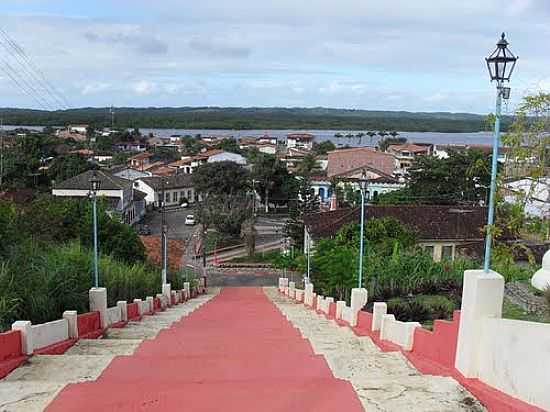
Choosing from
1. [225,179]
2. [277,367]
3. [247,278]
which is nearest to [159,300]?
[277,367]

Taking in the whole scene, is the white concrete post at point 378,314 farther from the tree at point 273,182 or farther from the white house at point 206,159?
the white house at point 206,159

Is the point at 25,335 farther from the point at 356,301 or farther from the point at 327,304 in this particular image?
the point at 327,304

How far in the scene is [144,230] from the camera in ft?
152

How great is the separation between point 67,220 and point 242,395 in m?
15.8

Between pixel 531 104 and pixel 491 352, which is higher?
pixel 531 104

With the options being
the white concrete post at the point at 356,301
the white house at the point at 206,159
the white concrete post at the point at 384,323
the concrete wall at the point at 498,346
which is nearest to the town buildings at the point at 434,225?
the white concrete post at the point at 356,301

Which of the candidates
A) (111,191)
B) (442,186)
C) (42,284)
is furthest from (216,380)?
(111,191)

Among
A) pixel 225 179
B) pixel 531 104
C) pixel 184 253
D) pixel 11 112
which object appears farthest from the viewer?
pixel 11 112

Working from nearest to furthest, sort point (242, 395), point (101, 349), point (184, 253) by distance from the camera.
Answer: point (242, 395) < point (101, 349) < point (184, 253)

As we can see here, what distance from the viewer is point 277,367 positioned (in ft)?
18.5

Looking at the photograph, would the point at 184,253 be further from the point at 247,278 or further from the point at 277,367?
the point at 277,367

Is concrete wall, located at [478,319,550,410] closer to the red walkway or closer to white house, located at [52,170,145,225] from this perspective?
the red walkway

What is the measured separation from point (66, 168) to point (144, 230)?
16.5 metres

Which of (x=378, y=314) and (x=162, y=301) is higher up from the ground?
(x=378, y=314)
